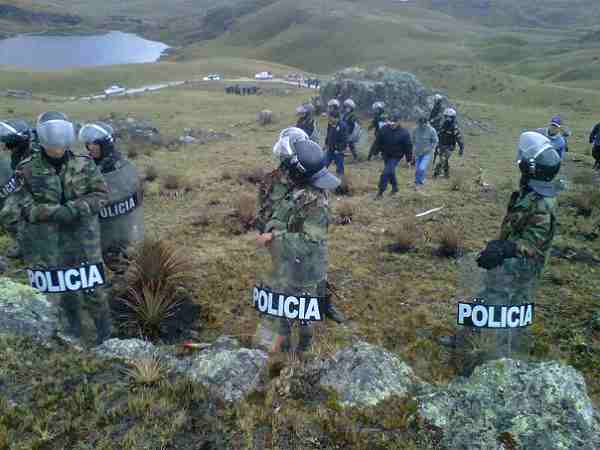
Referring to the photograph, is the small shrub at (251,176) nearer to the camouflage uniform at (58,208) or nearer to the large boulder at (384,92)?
the camouflage uniform at (58,208)

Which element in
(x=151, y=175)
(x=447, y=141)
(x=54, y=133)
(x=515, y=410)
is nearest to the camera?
(x=515, y=410)

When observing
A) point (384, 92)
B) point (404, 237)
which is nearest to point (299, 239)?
point (404, 237)

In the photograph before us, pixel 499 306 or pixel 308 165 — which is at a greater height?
pixel 308 165

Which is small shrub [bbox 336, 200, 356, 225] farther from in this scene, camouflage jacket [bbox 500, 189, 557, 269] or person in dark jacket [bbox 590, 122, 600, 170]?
person in dark jacket [bbox 590, 122, 600, 170]

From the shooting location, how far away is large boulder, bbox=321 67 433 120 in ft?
80.7

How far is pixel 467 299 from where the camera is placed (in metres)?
4.88

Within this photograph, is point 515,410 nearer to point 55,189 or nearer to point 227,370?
point 227,370

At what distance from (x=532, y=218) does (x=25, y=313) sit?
456 centimetres

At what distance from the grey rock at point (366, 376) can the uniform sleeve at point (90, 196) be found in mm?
2669

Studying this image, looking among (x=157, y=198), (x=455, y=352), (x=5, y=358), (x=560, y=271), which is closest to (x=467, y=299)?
(x=455, y=352)

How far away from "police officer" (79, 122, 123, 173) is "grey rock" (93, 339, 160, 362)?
9.53 feet

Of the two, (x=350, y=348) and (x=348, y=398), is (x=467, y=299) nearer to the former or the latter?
(x=350, y=348)

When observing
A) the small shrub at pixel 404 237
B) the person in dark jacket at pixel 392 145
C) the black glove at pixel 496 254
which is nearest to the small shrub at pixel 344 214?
the small shrub at pixel 404 237

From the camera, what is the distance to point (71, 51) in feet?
324
